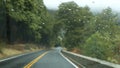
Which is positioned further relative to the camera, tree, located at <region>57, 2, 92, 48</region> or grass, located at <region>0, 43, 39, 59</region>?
tree, located at <region>57, 2, 92, 48</region>

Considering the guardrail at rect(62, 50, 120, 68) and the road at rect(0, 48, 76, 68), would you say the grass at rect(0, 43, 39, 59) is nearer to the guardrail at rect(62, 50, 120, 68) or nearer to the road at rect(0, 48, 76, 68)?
the road at rect(0, 48, 76, 68)

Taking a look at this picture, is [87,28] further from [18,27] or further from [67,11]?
[18,27]

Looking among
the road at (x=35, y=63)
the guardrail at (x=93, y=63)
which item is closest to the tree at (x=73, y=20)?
the road at (x=35, y=63)

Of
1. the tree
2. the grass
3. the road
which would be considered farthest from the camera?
the tree

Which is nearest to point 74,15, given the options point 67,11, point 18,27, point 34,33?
point 67,11

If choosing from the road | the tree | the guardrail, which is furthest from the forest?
the guardrail

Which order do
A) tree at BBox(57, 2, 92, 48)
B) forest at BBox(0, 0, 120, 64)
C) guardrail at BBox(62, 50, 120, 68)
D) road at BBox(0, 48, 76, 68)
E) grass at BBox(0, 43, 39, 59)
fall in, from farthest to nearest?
1. tree at BBox(57, 2, 92, 48)
2. grass at BBox(0, 43, 39, 59)
3. forest at BBox(0, 0, 120, 64)
4. road at BBox(0, 48, 76, 68)
5. guardrail at BBox(62, 50, 120, 68)

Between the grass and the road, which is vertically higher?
the grass

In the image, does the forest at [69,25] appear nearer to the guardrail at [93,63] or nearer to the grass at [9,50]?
the grass at [9,50]

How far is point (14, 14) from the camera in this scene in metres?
58.1

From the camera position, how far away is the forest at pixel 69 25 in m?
53.3

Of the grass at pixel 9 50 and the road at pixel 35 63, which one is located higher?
the grass at pixel 9 50

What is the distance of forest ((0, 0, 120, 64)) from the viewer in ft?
175

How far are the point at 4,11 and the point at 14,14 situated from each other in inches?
109
